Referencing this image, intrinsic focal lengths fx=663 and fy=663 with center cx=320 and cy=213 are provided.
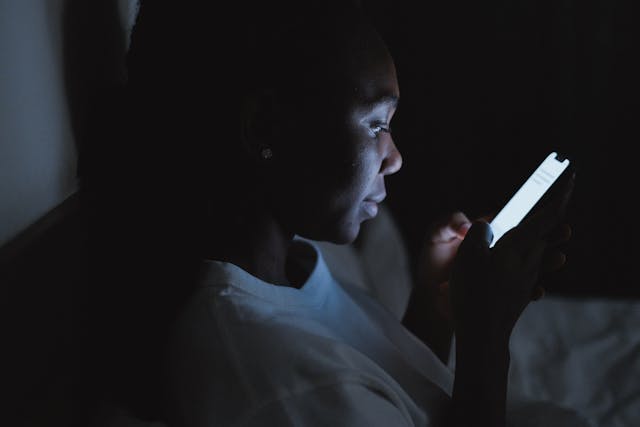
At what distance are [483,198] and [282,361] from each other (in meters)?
1.54

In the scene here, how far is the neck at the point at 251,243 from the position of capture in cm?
75

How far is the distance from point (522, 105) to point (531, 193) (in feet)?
3.58

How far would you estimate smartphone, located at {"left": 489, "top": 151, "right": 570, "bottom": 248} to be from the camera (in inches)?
35.5

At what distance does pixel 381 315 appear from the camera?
990 millimetres

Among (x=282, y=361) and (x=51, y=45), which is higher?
(x=51, y=45)

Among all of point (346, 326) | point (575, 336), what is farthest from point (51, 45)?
point (575, 336)

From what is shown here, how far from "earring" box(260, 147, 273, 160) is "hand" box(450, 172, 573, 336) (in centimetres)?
23

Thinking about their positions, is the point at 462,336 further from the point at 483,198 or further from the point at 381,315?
the point at 483,198

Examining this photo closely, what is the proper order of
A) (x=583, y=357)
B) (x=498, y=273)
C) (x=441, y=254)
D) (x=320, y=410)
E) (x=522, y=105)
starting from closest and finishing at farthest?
(x=320, y=410), (x=498, y=273), (x=441, y=254), (x=583, y=357), (x=522, y=105)

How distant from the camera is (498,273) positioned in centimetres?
70

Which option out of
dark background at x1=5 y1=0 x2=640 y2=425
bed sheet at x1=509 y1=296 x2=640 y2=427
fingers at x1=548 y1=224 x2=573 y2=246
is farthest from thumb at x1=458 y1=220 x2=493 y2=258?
dark background at x1=5 y1=0 x2=640 y2=425

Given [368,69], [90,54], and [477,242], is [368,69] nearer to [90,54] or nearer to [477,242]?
[477,242]

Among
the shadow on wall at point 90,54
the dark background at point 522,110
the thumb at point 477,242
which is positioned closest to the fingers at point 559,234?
the thumb at point 477,242

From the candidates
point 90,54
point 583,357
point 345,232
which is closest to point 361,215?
point 345,232
